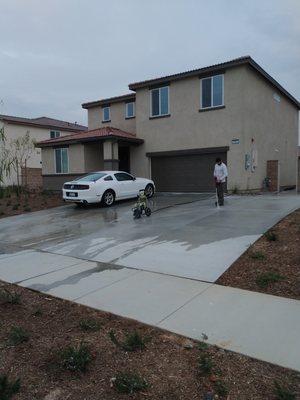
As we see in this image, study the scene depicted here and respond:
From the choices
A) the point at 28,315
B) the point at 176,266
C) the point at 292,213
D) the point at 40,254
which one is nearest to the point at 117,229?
the point at 40,254

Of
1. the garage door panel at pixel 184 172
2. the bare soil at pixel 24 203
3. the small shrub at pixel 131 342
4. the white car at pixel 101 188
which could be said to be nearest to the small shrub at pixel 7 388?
the small shrub at pixel 131 342

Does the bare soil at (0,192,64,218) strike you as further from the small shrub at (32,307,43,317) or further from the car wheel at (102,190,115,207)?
the small shrub at (32,307,43,317)

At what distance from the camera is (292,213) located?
10.4 metres

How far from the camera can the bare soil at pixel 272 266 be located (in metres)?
5.44

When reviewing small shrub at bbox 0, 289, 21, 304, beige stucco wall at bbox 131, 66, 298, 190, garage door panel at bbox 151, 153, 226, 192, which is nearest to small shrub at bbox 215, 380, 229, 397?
small shrub at bbox 0, 289, 21, 304

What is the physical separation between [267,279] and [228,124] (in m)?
13.2

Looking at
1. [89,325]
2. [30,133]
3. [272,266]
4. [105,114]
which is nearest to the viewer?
[89,325]

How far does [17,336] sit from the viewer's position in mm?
4109

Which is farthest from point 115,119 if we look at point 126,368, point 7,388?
point 7,388

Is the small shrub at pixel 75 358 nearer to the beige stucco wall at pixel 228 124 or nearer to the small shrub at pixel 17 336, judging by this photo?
the small shrub at pixel 17 336

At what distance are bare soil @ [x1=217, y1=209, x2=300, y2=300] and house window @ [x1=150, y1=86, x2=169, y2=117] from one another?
1334 cm

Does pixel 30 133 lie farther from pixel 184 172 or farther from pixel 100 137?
pixel 184 172

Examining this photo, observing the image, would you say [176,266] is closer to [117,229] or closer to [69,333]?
[69,333]

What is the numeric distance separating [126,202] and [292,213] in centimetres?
817
